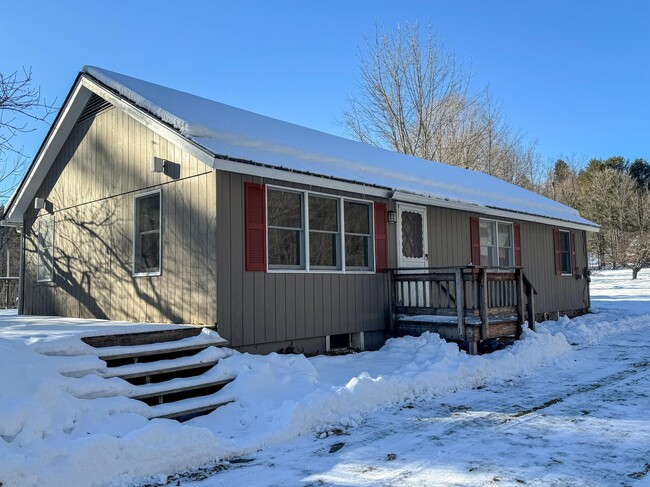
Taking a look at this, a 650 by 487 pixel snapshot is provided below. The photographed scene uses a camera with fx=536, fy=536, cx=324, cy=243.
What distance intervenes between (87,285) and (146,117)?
3665 millimetres

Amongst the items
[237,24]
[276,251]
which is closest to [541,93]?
[237,24]

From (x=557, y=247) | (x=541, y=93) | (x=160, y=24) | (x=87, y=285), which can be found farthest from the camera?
(x=541, y=93)

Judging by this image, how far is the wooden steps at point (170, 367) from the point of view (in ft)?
17.9

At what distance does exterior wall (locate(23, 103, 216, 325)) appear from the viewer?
299 inches

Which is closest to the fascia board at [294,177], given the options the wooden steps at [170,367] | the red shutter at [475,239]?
the wooden steps at [170,367]

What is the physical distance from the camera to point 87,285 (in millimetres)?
10109

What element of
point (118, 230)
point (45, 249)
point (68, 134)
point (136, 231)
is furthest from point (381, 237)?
point (45, 249)

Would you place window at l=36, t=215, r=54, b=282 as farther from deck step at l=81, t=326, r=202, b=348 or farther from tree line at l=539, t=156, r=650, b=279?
tree line at l=539, t=156, r=650, b=279

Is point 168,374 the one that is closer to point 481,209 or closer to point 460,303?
point 460,303

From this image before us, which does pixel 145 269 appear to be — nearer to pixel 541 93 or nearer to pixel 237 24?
pixel 237 24

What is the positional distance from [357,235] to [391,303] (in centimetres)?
145

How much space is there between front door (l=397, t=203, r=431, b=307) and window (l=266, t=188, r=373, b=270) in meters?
0.99

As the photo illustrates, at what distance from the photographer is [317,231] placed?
8742 mm

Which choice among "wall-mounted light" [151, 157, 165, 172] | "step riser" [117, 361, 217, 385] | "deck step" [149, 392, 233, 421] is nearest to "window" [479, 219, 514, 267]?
"wall-mounted light" [151, 157, 165, 172]
